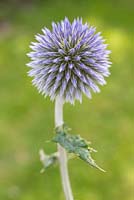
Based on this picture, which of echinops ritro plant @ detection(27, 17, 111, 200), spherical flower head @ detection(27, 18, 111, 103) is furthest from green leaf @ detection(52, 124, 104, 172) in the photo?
spherical flower head @ detection(27, 18, 111, 103)

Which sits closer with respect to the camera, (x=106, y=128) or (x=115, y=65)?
(x=106, y=128)

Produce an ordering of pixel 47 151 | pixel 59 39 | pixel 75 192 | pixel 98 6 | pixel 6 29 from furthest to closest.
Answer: pixel 98 6, pixel 6 29, pixel 47 151, pixel 75 192, pixel 59 39

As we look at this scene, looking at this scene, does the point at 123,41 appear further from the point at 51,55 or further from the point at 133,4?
the point at 51,55

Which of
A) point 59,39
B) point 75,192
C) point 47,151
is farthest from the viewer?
point 47,151

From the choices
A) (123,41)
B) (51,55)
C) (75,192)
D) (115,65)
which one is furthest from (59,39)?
(123,41)

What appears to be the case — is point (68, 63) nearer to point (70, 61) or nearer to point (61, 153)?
point (70, 61)

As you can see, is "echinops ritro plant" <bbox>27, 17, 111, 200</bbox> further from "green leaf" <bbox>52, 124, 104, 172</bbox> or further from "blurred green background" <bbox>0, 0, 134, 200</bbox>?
"blurred green background" <bbox>0, 0, 134, 200</bbox>
